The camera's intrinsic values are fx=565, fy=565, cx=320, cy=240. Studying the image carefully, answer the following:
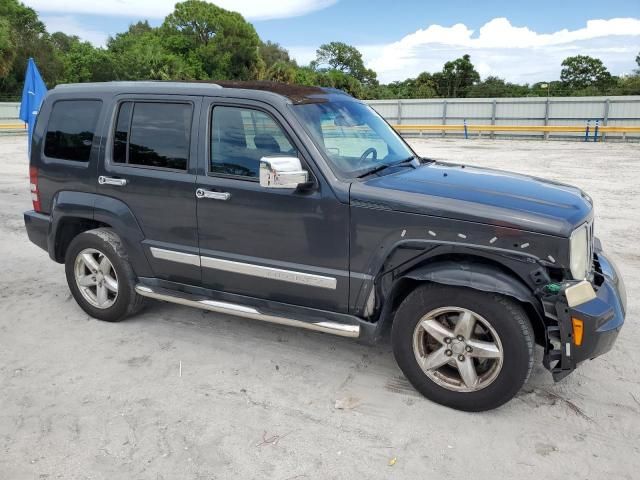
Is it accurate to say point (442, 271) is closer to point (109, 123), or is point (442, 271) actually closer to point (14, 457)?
point (14, 457)

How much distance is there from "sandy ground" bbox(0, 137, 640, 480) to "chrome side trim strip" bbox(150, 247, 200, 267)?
0.67m

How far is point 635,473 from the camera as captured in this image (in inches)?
114

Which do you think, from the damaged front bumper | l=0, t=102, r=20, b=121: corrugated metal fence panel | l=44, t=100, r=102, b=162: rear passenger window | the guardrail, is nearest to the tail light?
l=44, t=100, r=102, b=162: rear passenger window

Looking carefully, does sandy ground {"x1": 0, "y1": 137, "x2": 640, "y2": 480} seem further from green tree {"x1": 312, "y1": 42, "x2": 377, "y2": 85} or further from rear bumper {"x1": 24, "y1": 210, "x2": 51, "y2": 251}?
green tree {"x1": 312, "y1": 42, "x2": 377, "y2": 85}

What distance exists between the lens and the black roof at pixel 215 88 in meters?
4.05

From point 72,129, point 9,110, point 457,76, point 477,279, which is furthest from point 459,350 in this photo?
point 457,76

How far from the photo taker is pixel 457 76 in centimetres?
6944

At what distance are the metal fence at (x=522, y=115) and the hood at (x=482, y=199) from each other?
932 inches

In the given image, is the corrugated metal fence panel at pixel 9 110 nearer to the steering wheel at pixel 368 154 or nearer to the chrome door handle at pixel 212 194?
the chrome door handle at pixel 212 194

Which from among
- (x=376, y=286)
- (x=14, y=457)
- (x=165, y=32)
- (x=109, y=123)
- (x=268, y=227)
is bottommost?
(x=14, y=457)

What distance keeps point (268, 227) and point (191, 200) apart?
67 cm

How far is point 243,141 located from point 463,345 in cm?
203

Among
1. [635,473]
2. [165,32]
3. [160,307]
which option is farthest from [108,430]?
[165,32]

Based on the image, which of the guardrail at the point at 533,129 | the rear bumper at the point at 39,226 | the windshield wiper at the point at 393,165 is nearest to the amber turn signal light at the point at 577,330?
the windshield wiper at the point at 393,165
